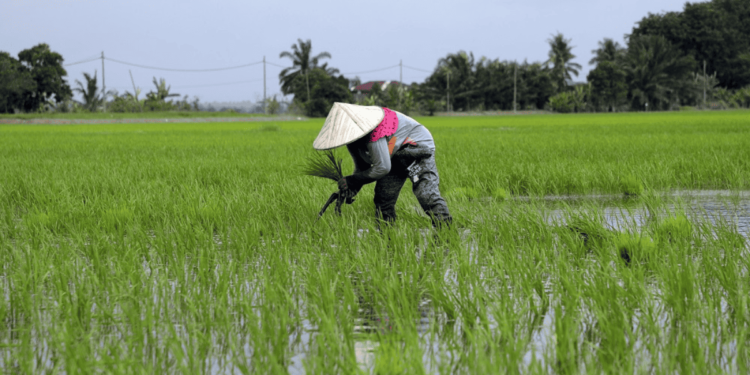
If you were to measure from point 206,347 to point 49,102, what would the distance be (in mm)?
36422

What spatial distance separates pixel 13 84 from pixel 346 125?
31.5 metres

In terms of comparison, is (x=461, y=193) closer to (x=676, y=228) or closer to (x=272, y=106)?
(x=676, y=228)

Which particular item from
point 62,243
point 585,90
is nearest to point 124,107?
point 585,90

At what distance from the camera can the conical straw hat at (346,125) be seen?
8.05 ft

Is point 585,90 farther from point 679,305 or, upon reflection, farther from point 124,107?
point 679,305

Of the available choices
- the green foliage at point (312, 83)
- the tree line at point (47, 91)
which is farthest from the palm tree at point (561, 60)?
the tree line at point (47, 91)

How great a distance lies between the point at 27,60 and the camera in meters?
32.6

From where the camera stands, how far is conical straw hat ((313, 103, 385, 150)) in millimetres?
2453

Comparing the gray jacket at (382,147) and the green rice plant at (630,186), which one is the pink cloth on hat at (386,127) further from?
the green rice plant at (630,186)

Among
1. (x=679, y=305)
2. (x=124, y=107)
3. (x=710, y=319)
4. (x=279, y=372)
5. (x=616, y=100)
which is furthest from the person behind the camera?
(x=616, y=100)

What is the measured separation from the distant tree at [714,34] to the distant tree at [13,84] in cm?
4103

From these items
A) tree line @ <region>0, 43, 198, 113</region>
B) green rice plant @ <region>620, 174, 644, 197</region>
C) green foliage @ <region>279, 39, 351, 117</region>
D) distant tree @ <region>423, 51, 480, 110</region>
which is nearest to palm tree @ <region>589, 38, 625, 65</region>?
distant tree @ <region>423, 51, 480, 110</region>

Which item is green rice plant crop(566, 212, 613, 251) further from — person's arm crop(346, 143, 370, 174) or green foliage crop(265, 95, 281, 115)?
green foliage crop(265, 95, 281, 115)

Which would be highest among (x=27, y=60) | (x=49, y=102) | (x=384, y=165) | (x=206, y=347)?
(x=27, y=60)
